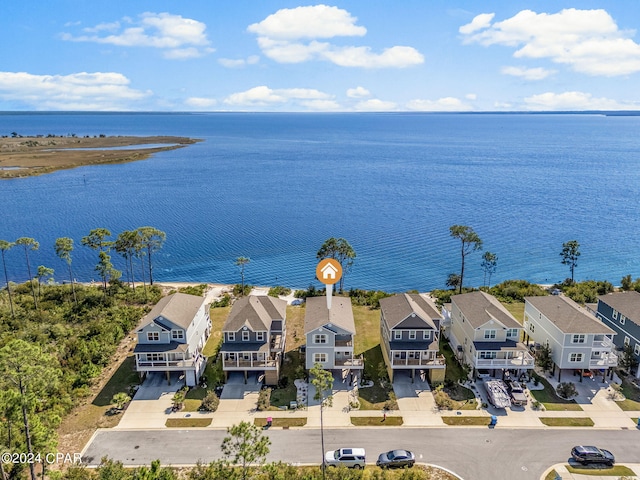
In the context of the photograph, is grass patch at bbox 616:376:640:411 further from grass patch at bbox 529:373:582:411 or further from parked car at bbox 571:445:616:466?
parked car at bbox 571:445:616:466

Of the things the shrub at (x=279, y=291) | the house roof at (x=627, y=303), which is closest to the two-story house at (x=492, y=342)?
the house roof at (x=627, y=303)

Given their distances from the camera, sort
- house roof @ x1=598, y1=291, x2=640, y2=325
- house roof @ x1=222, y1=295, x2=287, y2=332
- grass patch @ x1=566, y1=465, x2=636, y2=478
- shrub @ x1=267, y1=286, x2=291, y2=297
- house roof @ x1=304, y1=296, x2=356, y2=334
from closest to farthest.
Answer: grass patch @ x1=566, y1=465, x2=636, y2=478
house roof @ x1=304, y1=296, x2=356, y2=334
house roof @ x1=222, y1=295, x2=287, y2=332
house roof @ x1=598, y1=291, x2=640, y2=325
shrub @ x1=267, y1=286, x2=291, y2=297

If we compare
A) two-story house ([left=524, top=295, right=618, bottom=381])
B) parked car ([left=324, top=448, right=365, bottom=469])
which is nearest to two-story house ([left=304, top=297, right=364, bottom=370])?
parked car ([left=324, top=448, right=365, bottom=469])

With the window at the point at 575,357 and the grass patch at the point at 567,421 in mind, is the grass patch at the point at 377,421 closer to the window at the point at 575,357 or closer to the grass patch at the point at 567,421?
the grass patch at the point at 567,421

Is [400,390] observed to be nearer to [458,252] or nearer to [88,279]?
[458,252]

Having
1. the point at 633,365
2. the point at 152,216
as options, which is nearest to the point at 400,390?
the point at 633,365

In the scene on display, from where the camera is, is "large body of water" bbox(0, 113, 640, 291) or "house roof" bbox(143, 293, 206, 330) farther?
"large body of water" bbox(0, 113, 640, 291)
